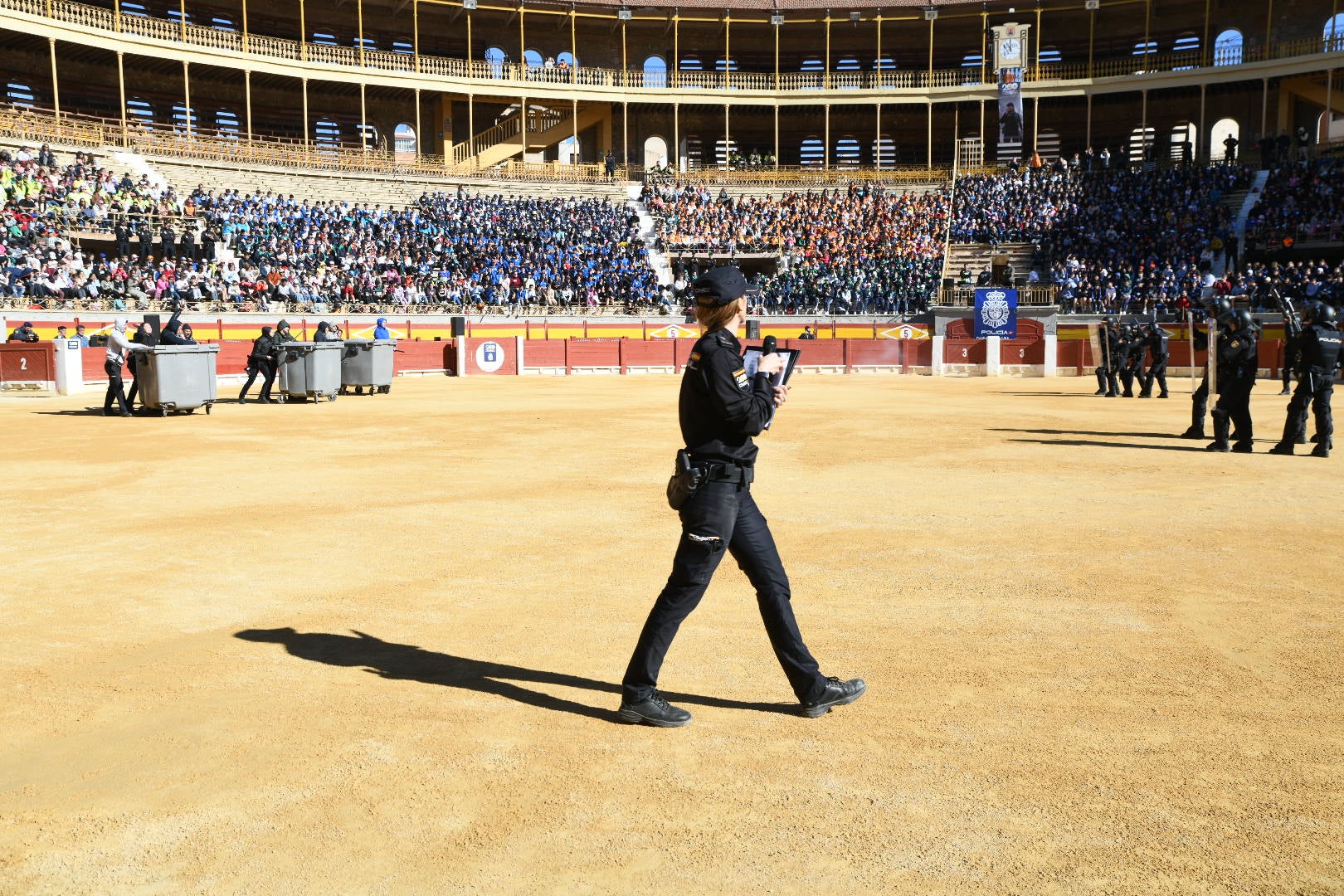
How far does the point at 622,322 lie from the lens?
38.5 m

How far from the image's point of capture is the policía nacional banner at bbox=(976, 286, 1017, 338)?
116 feet

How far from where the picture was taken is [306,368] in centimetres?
2161

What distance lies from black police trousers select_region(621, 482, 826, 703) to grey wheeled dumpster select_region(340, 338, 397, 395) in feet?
67.2

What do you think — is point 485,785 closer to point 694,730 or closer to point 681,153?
point 694,730

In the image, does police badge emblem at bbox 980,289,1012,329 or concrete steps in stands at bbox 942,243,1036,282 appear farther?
concrete steps in stands at bbox 942,243,1036,282

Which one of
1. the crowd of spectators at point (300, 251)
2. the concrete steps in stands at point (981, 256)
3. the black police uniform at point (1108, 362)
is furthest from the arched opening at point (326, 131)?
the black police uniform at point (1108, 362)

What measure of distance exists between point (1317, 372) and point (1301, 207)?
3067 cm

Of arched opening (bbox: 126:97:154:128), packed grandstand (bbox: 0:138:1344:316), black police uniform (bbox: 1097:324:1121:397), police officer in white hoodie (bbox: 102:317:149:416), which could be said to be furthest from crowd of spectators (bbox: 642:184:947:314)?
police officer in white hoodie (bbox: 102:317:149:416)

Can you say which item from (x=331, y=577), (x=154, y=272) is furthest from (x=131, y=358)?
(x=154, y=272)

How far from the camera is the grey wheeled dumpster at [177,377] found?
59.6 feet

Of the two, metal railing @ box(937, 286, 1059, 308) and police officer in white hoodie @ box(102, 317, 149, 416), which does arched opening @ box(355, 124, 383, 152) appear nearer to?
metal railing @ box(937, 286, 1059, 308)

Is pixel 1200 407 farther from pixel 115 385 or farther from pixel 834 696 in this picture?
pixel 115 385

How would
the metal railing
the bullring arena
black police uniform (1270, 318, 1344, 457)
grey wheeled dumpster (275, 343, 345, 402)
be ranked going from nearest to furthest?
the bullring arena → black police uniform (1270, 318, 1344, 457) → grey wheeled dumpster (275, 343, 345, 402) → the metal railing

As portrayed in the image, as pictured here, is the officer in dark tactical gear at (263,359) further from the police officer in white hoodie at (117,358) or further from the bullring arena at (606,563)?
the police officer in white hoodie at (117,358)
